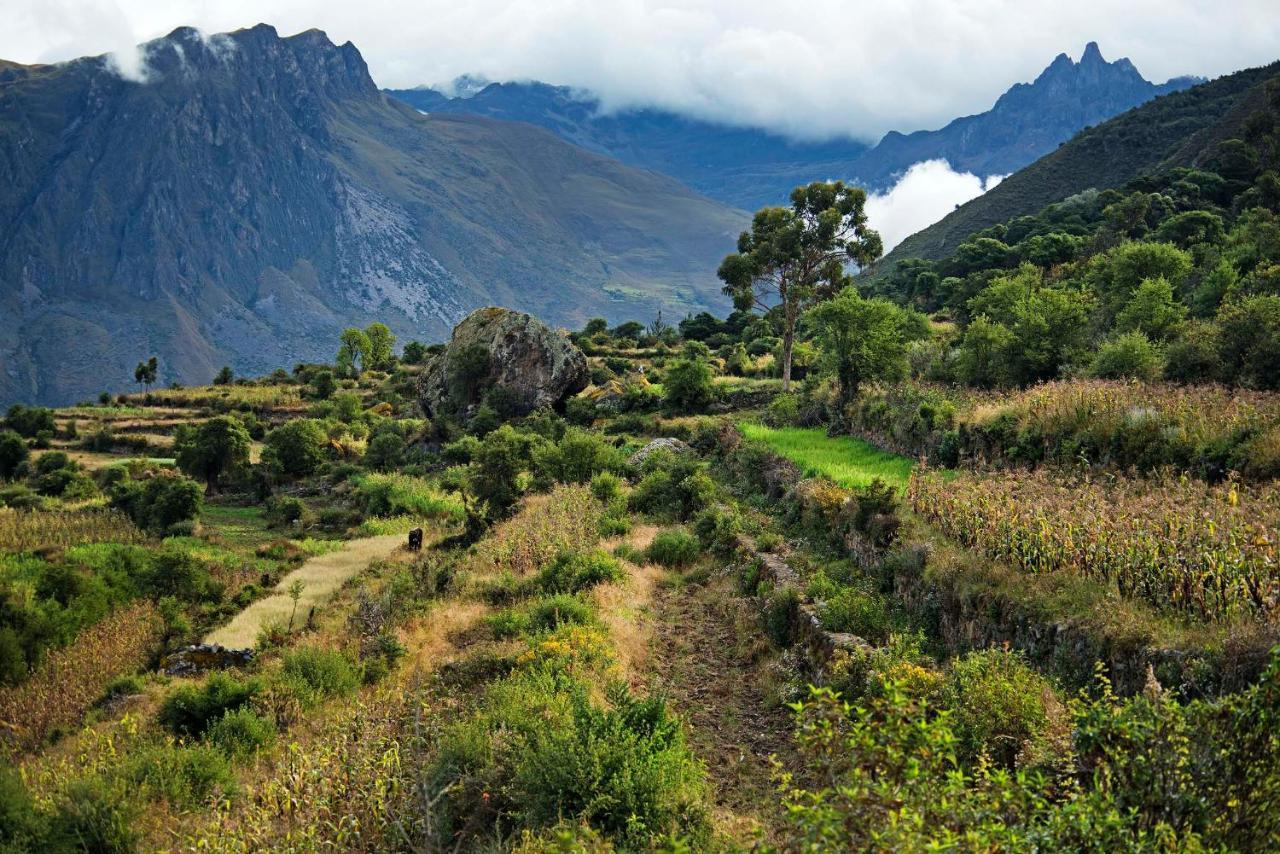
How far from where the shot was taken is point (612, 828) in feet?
25.3

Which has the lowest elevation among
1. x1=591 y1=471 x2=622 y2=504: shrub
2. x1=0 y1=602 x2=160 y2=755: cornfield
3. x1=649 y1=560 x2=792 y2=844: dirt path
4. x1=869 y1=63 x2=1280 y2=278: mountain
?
x1=649 y1=560 x2=792 y2=844: dirt path

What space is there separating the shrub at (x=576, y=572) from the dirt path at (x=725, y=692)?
50.5 inches

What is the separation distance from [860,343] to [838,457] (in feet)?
26.4

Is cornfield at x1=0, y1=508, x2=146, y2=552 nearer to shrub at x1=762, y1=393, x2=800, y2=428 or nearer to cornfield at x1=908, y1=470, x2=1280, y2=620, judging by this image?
shrub at x1=762, y1=393, x2=800, y2=428

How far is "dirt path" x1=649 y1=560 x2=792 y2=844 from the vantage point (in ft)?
29.5

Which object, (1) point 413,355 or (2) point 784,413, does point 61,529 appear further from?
(1) point 413,355

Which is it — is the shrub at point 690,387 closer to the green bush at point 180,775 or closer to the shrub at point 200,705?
the shrub at point 200,705

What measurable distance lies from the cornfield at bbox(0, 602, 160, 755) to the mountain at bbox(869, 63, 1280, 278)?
9992 centimetres

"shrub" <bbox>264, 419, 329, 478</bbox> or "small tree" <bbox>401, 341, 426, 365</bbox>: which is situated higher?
"small tree" <bbox>401, 341, 426, 365</bbox>

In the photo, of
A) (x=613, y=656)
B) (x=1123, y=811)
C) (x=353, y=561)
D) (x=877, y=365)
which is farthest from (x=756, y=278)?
(x=1123, y=811)

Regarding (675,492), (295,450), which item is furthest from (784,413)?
(295,450)

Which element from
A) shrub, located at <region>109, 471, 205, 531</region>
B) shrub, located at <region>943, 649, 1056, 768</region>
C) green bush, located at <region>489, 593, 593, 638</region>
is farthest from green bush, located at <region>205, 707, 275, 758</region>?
shrub, located at <region>109, 471, 205, 531</region>

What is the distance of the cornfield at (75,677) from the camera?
1234 cm

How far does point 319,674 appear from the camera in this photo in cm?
1259
